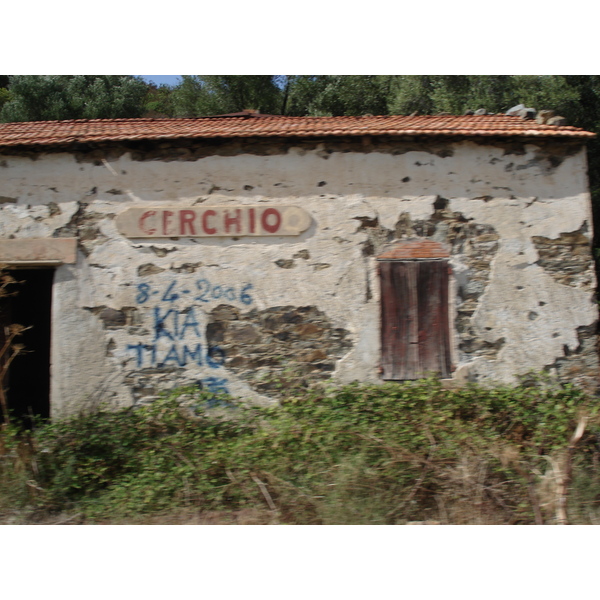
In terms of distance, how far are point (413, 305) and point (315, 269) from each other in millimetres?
1094

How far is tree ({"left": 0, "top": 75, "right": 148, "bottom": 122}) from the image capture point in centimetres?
1438

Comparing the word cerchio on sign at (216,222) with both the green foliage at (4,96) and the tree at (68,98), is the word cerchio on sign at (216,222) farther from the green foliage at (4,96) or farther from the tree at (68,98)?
the green foliage at (4,96)

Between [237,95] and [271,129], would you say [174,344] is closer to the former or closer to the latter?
[271,129]

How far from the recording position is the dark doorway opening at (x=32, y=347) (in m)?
6.76

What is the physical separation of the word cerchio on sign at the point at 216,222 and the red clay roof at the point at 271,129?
2.56 feet

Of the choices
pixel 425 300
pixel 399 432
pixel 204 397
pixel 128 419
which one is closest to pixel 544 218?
pixel 425 300

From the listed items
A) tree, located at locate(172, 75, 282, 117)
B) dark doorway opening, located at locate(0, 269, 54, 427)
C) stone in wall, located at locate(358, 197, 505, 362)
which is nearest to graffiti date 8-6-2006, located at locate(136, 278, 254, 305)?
stone in wall, located at locate(358, 197, 505, 362)

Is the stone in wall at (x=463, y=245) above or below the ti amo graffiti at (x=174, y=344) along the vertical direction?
above

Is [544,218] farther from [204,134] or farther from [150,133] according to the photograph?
[150,133]

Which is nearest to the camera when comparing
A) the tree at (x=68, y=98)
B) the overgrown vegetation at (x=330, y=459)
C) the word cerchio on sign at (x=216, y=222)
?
the overgrown vegetation at (x=330, y=459)

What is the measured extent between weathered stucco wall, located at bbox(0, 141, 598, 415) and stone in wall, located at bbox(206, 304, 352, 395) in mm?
15

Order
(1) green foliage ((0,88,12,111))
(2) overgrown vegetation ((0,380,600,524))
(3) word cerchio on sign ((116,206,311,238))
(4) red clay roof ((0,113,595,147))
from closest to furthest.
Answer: (2) overgrown vegetation ((0,380,600,524)) → (4) red clay roof ((0,113,595,147)) → (3) word cerchio on sign ((116,206,311,238)) → (1) green foliage ((0,88,12,111))

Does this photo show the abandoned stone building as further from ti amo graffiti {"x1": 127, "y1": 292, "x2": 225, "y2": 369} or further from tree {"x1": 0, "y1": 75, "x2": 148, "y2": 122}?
tree {"x1": 0, "y1": 75, "x2": 148, "y2": 122}

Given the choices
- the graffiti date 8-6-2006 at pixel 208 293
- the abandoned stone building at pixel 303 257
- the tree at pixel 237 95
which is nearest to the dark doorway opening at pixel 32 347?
the abandoned stone building at pixel 303 257
